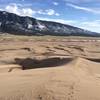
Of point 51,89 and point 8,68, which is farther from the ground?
point 51,89

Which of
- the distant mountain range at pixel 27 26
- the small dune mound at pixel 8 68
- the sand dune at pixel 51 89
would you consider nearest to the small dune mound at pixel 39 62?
the small dune mound at pixel 8 68

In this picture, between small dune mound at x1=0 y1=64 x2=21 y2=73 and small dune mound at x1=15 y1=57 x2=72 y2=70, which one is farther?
small dune mound at x1=15 y1=57 x2=72 y2=70

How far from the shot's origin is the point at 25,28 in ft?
337

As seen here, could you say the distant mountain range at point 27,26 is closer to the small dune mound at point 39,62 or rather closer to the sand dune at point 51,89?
the small dune mound at point 39,62

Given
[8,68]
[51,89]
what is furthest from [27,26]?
[51,89]

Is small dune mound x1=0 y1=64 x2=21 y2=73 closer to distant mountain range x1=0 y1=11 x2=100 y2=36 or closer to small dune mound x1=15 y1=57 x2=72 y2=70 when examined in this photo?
small dune mound x1=15 y1=57 x2=72 y2=70

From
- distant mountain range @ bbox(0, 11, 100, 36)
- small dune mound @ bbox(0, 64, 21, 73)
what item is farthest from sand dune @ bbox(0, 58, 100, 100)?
distant mountain range @ bbox(0, 11, 100, 36)

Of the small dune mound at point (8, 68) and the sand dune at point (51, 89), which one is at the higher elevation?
the sand dune at point (51, 89)

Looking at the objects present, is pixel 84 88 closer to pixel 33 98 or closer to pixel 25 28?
pixel 33 98

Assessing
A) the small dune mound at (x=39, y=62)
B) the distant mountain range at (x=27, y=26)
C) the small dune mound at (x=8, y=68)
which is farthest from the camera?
the distant mountain range at (x=27, y=26)

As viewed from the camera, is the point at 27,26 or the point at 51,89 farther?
the point at 27,26

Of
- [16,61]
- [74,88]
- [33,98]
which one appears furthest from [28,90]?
[16,61]

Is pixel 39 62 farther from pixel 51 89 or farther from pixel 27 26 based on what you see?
pixel 27 26

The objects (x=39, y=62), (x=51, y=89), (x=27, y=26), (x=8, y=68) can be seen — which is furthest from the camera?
(x=27, y=26)
